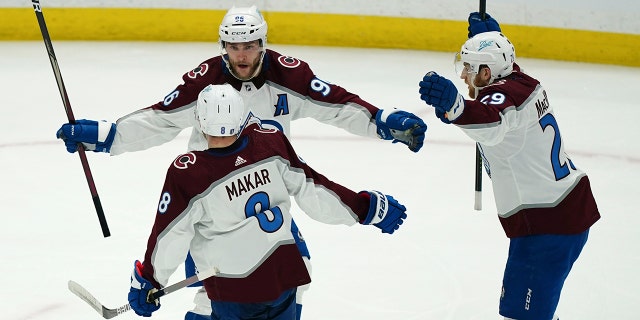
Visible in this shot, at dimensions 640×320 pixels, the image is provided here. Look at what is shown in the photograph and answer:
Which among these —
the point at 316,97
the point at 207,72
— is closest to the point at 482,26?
the point at 316,97

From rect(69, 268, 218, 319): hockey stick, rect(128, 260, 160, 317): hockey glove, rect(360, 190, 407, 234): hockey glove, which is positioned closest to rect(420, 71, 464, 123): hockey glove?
rect(360, 190, 407, 234): hockey glove

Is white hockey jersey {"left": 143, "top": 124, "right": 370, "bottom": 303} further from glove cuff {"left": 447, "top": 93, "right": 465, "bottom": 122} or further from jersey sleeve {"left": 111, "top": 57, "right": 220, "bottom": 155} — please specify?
jersey sleeve {"left": 111, "top": 57, "right": 220, "bottom": 155}

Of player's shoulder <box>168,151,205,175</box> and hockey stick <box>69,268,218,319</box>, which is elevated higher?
player's shoulder <box>168,151,205,175</box>

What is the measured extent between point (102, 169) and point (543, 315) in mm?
3658

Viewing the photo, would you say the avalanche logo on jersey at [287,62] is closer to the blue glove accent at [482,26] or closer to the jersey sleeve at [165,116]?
the jersey sleeve at [165,116]

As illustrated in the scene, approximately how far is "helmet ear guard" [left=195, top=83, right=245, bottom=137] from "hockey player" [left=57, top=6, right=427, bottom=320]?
0.67 metres

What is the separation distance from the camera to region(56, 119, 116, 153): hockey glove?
3777mm

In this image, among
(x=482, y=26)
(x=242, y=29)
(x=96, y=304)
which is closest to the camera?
(x=96, y=304)

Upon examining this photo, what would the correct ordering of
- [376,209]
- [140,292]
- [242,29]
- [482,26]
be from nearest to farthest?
[140,292], [376,209], [242,29], [482,26]

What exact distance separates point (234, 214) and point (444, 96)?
0.77m

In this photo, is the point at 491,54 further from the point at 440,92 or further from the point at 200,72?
the point at 200,72

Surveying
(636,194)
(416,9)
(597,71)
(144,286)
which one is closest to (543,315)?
(144,286)

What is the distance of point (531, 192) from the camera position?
11.9ft

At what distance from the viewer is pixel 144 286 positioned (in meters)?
3.17
